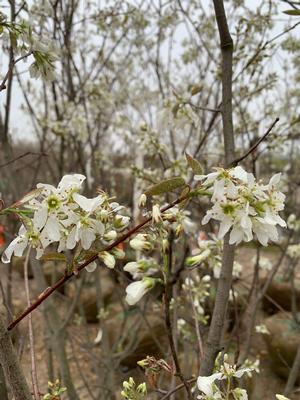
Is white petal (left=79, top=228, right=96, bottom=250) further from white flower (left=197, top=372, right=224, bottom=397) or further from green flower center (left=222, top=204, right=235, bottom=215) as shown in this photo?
white flower (left=197, top=372, right=224, bottom=397)

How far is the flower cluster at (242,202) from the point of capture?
2.74 ft

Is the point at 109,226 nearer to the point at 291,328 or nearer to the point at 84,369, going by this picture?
the point at 291,328

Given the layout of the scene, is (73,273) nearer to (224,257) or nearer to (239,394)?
(239,394)

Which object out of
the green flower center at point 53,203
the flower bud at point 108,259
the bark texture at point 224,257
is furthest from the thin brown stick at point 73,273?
the bark texture at point 224,257

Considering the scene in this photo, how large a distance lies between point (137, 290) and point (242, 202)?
0.91 feet

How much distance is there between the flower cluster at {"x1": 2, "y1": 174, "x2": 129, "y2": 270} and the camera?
0.80 metres

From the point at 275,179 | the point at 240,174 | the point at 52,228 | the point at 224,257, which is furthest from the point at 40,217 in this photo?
the point at 224,257

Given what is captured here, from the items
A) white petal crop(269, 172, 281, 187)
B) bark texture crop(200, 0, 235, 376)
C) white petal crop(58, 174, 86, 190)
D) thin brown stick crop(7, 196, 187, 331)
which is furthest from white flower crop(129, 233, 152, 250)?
bark texture crop(200, 0, 235, 376)

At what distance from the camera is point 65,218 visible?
0.83 meters

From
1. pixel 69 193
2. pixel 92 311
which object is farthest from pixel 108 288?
pixel 69 193

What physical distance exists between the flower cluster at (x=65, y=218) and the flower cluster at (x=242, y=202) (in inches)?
8.1

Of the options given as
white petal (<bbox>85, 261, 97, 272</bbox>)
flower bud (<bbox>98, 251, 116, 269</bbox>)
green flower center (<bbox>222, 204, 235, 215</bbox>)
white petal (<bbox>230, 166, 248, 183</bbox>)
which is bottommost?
white petal (<bbox>85, 261, 97, 272</bbox>)

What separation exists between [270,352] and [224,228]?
13.5 feet

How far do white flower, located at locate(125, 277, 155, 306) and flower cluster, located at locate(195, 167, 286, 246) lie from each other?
0.60ft
